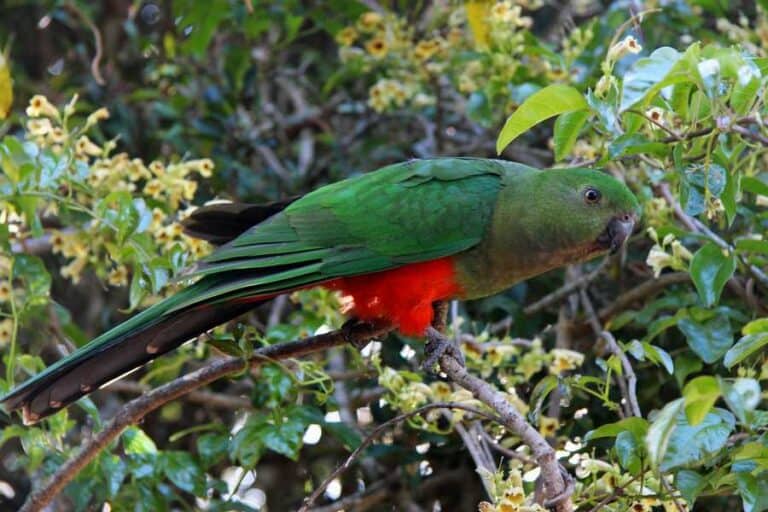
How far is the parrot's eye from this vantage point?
10.9 ft

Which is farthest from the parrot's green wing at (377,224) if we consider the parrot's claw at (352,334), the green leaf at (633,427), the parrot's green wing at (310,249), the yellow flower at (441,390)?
the green leaf at (633,427)

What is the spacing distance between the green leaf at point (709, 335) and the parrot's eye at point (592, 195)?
449 mm

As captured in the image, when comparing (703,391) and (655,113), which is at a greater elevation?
(655,113)

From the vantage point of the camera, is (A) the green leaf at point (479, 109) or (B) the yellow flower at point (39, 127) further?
(A) the green leaf at point (479, 109)

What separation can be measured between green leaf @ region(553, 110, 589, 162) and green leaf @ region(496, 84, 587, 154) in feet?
0.48

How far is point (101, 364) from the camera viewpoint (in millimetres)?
2973

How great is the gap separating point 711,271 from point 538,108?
0.85 m

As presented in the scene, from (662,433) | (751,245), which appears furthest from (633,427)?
(751,245)

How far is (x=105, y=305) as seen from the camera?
4.98 metres

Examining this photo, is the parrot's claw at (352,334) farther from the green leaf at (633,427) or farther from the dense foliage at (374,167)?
the green leaf at (633,427)

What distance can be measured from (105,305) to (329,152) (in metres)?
1.26

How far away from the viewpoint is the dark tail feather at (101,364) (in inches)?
115

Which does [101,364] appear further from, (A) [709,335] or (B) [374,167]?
(B) [374,167]

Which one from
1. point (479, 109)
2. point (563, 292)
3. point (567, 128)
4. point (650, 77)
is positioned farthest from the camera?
point (479, 109)
